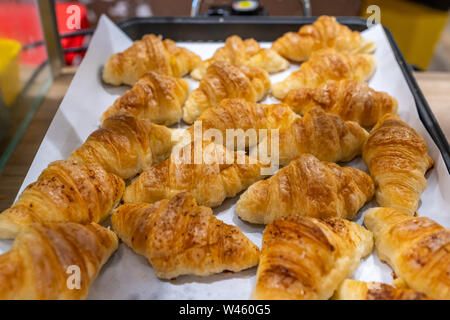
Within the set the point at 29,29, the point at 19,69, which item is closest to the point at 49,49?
the point at 29,29

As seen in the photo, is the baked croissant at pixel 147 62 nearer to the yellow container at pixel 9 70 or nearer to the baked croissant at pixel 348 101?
the yellow container at pixel 9 70

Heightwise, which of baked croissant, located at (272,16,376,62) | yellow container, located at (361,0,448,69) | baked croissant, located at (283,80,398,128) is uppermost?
baked croissant, located at (272,16,376,62)

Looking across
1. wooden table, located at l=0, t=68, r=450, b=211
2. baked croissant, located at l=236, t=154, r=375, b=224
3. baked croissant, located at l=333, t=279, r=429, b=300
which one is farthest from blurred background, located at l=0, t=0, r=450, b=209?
baked croissant, located at l=333, t=279, r=429, b=300

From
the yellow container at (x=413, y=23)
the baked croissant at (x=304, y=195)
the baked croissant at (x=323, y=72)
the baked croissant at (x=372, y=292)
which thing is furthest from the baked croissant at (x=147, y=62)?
the yellow container at (x=413, y=23)

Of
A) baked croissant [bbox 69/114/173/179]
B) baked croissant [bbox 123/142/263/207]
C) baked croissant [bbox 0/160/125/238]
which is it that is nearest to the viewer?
baked croissant [bbox 0/160/125/238]

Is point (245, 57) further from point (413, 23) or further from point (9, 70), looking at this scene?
point (413, 23)

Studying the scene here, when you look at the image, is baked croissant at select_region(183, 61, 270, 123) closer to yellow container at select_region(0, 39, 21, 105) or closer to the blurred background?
the blurred background
